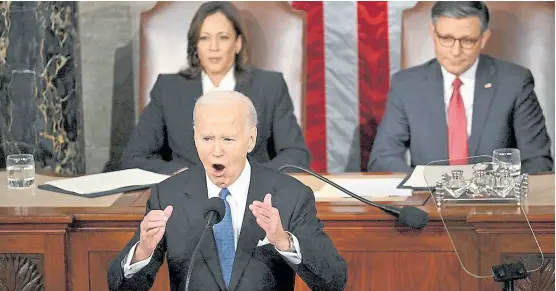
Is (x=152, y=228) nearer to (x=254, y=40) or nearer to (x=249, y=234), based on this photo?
(x=249, y=234)

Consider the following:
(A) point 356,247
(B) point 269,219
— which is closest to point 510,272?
(B) point 269,219

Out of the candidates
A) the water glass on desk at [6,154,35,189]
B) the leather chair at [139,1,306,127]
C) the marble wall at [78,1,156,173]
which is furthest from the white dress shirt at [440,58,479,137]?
the water glass on desk at [6,154,35,189]

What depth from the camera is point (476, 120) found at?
411 centimetres

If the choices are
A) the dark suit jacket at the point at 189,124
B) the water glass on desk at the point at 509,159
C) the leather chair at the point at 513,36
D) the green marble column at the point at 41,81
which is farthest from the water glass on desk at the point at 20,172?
the leather chair at the point at 513,36

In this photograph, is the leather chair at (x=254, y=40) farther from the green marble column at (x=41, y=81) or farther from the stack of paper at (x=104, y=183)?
the stack of paper at (x=104, y=183)

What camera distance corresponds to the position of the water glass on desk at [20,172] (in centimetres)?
345

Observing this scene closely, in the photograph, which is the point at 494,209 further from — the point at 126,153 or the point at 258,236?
the point at 126,153

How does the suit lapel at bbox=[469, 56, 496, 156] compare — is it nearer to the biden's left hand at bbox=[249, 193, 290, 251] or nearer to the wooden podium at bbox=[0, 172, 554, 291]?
the wooden podium at bbox=[0, 172, 554, 291]

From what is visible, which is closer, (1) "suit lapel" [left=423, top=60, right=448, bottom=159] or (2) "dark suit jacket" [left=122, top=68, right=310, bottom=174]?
(2) "dark suit jacket" [left=122, top=68, right=310, bottom=174]

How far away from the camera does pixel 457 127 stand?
4.15 metres

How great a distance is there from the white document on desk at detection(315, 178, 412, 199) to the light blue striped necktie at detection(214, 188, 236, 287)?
0.89 m

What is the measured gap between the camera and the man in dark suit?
13.4ft

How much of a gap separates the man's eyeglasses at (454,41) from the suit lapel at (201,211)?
1907 millimetres

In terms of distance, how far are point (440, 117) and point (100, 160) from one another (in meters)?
1.77
